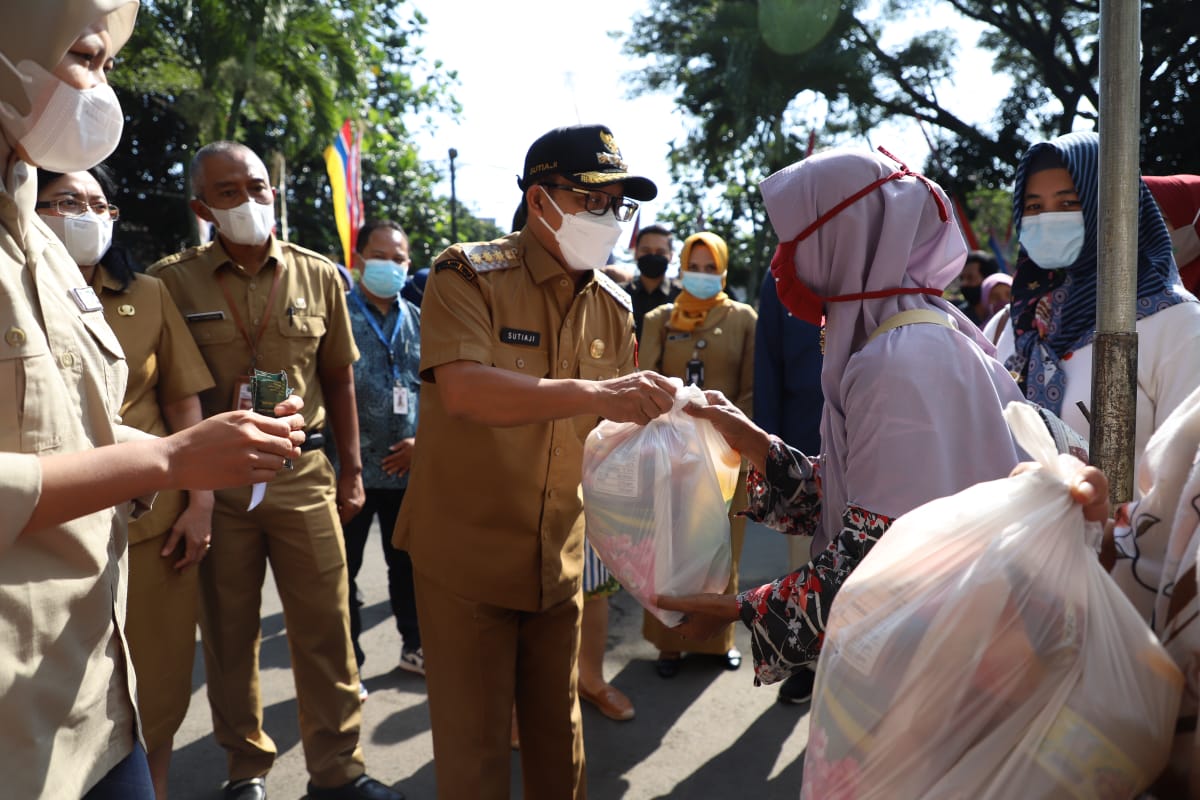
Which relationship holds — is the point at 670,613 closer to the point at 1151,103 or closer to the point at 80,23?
the point at 80,23

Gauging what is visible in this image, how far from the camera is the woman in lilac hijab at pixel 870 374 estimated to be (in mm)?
1672

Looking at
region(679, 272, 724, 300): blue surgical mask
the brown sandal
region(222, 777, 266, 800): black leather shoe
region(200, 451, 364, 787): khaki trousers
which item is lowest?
the brown sandal

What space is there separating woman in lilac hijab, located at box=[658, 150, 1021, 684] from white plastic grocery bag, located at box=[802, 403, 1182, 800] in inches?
16.0

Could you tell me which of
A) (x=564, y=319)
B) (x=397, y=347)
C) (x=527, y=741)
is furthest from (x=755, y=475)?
(x=397, y=347)

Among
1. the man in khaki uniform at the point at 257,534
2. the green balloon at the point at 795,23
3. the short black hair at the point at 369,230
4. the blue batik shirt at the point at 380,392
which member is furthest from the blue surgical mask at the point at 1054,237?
the green balloon at the point at 795,23

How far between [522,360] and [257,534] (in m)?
1.43

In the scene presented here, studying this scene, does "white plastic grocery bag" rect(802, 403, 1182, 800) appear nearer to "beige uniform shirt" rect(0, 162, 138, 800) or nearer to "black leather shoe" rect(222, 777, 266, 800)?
"beige uniform shirt" rect(0, 162, 138, 800)

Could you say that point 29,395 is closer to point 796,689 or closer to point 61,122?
point 61,122

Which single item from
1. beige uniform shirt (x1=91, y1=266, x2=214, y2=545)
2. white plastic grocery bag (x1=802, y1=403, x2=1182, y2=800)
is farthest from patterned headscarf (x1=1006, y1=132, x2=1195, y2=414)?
beige uniform shirt (x1=91, y1=266, x2=214, y2=545)

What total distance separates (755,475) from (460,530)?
770 mm

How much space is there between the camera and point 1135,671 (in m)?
1.09

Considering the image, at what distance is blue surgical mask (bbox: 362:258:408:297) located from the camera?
4.66 metres

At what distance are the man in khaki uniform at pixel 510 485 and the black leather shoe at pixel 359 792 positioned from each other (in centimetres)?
89

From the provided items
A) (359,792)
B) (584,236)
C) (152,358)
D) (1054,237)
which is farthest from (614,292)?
(359,792)
